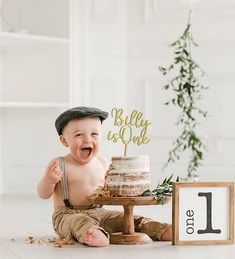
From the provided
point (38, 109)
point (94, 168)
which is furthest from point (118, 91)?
point (94, 168)

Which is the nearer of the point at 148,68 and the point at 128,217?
the point at 128,217

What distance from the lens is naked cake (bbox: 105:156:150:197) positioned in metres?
2.27

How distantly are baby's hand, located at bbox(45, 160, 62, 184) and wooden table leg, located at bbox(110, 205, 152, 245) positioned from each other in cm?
23

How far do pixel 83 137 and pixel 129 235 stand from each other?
Answer: 34cm

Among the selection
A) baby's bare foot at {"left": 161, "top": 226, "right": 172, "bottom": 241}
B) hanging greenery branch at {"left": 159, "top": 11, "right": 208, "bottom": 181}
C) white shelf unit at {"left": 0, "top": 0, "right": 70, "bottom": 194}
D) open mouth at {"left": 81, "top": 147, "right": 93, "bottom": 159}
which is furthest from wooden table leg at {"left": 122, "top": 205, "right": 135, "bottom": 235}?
white shelf unit at {"left": 0, "top": 0, "right": 70, "bottom": 194}

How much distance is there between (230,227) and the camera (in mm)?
2262

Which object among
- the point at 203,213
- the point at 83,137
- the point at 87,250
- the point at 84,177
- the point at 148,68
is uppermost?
the point at 148,68

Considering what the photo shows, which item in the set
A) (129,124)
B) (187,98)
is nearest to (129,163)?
(129,124)

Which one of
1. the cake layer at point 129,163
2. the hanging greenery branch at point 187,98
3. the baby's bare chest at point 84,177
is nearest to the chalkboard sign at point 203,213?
the cake layer at point 129,163

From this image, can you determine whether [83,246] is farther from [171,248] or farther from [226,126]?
[226,126]

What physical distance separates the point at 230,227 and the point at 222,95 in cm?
196

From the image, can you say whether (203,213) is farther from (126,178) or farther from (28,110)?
(28,110)

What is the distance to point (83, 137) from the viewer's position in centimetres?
240

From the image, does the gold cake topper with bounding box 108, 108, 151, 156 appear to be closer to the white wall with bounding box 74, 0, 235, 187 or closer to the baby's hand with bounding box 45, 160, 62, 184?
the baby's hand with bounding box 45, 160, 62, 184
